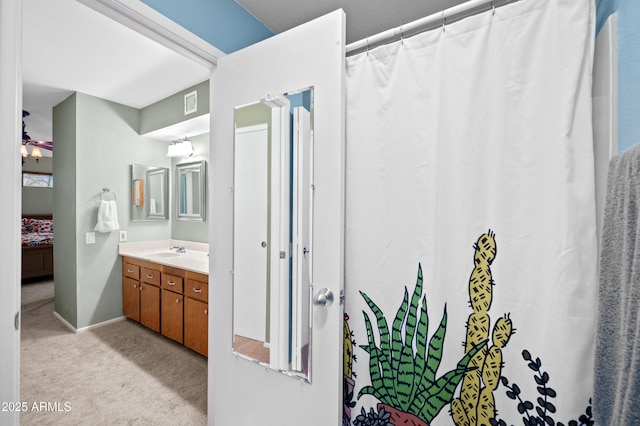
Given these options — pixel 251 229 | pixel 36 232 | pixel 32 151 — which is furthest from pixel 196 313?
pixel 36 232

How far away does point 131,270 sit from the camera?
3170mm

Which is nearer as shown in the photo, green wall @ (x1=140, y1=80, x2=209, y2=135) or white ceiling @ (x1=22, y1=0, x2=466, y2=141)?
white ceiling @ (x1=22, y1=0, x2=466, y2=141)

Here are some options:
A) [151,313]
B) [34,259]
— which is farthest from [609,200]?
[34,259]

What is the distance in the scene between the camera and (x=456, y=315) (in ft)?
3.50

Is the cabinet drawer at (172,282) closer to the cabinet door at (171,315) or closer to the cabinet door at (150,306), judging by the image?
the cabinet door at (171,315)

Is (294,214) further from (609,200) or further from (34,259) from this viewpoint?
(34,259)

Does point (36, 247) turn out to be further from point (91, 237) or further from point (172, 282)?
point (172, 282)

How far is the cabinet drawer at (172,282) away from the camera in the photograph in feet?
8.37

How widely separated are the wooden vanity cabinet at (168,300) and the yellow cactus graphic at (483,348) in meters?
1.97

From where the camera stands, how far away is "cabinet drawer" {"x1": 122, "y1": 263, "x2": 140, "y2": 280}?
309cm

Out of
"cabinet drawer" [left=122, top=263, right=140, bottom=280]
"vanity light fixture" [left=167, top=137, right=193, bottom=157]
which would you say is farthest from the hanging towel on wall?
"cabinet drawer" [left=122, top=263, right=140, bottom=280]

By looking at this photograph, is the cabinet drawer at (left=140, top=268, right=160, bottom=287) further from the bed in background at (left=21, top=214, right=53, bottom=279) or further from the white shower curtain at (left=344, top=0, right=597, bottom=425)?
the bed in background at (left=21, top=214, right=53, bottom=279)

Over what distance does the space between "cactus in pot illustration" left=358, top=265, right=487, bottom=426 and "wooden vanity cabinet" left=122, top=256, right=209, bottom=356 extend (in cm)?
162

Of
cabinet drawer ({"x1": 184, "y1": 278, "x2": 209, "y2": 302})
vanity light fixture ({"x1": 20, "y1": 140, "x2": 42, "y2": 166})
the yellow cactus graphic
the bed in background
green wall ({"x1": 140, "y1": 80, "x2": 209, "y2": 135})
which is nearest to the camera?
the yellow cactus graphic
